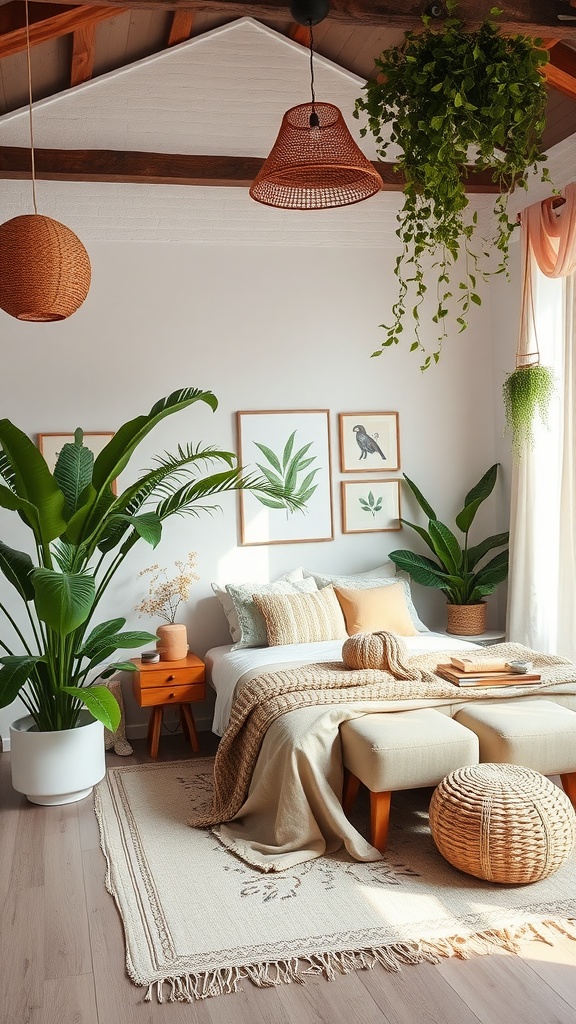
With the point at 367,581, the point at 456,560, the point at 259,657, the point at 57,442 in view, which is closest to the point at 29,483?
the point at 57,442

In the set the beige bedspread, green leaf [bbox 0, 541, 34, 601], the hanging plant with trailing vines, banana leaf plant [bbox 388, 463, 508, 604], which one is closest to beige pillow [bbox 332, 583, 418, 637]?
banana leaf plant [bbox 388, 463, 508, 604]

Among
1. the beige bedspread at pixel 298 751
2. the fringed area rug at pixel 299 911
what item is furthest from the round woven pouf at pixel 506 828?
the beige bedspread at pixel 298 751

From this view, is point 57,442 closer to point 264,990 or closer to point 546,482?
point 546,482

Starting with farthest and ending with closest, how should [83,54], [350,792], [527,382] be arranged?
[527,382]
[83,54]
[350,792]

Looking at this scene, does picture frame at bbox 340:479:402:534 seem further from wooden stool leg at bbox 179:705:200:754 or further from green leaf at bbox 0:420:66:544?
green leaf at bbox 0:420:66:544

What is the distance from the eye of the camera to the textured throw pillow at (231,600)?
17.1 feet

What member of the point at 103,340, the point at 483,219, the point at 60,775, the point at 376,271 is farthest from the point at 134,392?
the point at 483,219

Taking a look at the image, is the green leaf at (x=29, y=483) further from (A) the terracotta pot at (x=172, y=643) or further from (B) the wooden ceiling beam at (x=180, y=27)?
(B) the wooden ceiling beam at (x=180, y=27)

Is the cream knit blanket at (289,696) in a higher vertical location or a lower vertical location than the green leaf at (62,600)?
lower

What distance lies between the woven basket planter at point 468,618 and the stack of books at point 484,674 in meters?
1.54

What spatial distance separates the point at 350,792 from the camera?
3787 mm

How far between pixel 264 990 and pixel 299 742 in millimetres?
1095

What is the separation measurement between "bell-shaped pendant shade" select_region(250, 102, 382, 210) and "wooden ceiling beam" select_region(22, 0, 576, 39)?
0.43 metres

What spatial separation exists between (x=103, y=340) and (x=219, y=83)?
1.70 meters
